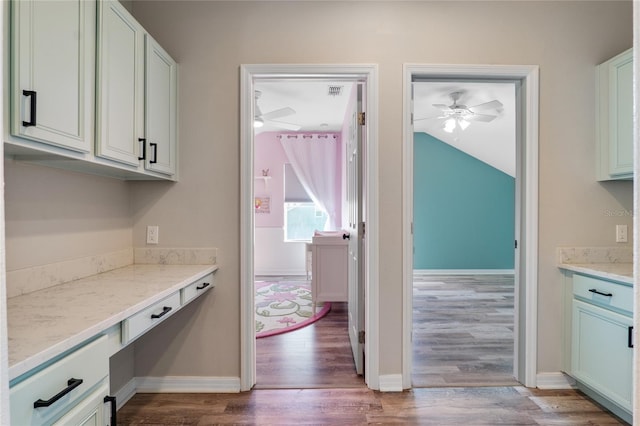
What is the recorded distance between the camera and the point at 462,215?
6.34 m

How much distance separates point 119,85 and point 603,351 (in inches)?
117

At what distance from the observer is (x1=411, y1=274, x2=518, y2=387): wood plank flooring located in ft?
8.07

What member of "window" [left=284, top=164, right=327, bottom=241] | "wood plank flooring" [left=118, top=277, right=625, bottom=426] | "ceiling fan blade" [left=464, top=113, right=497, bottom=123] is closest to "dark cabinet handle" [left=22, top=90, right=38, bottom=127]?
"wood plank flooring" [left=118, top=277, right=625, bottom=426]

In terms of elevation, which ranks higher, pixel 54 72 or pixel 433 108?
pixel 433 108

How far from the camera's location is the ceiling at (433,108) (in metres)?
3.83

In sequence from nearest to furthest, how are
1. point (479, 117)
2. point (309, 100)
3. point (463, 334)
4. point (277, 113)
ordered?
point (463, 334)
point (479, 117)
point (277, 113)
point (309, 100)

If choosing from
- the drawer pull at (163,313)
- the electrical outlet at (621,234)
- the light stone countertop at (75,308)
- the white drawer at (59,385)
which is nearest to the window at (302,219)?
the light stone countertop at (75,308)

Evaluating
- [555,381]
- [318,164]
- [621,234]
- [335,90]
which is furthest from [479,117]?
[555,381]

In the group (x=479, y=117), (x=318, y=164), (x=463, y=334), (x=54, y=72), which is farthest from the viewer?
(x=318, y=164)

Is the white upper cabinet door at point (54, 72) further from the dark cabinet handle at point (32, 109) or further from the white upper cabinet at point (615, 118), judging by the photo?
the white upper cabinet at point (615, 118)

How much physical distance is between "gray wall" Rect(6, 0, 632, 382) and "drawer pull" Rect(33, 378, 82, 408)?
49.9 inches

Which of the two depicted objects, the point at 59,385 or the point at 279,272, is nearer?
the point at 59,385

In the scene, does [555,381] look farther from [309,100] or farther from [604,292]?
[309,100]

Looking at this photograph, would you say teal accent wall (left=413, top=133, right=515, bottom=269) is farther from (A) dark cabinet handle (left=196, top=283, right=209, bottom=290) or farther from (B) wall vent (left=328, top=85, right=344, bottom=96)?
(A) dark cabinet handle (left=196, top=283, right=209, bottom=290)
